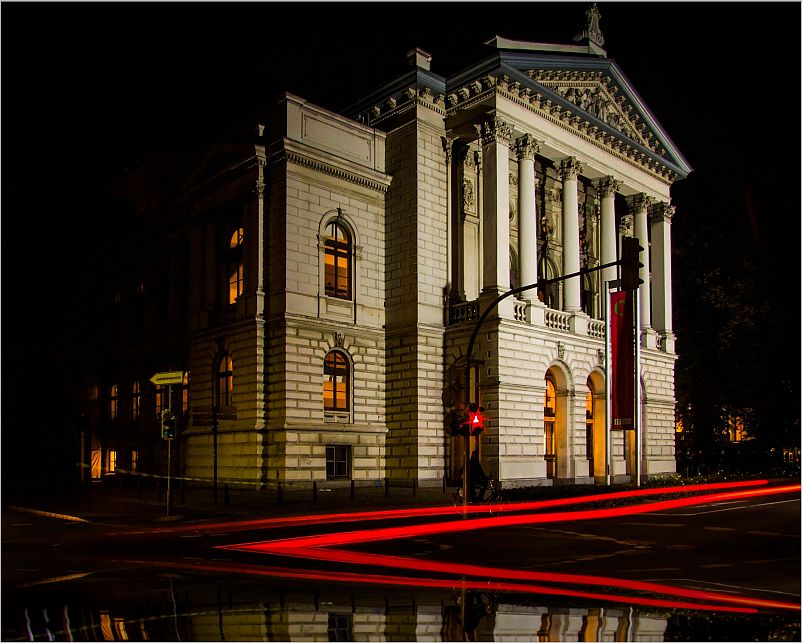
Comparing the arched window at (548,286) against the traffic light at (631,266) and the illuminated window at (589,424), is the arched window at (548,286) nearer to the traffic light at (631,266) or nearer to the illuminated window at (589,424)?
the illuminated window at (589,424)

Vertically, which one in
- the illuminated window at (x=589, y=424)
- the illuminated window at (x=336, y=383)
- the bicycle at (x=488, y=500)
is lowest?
the bicycle at (x=488, y=500)

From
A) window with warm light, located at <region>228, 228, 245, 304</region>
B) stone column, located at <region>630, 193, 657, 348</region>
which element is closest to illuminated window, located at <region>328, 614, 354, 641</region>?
window with warm light, located at <region>228, 228, 245, 304</region>

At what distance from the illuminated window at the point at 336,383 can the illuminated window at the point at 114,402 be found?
17888mm

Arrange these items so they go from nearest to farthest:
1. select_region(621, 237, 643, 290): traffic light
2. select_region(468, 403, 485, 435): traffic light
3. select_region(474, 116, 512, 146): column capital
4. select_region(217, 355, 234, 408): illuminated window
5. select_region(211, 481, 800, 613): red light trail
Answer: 1. select_region(211, 481, 800, 613): red light trail
2. select_region(621, 237, 643, 290): traffic light
3. select_region(468, 403, 485, 435): traffic light
4. select_region(474, 116, 512, 146): column capital
5. select_region(217, 355, 234, 408): illuminated window

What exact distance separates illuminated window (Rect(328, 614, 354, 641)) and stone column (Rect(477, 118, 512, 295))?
25.2 m

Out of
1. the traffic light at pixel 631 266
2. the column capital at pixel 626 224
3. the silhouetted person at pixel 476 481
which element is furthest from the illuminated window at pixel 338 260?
the column capital at pixel 626 224

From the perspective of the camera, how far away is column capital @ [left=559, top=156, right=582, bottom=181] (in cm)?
3875

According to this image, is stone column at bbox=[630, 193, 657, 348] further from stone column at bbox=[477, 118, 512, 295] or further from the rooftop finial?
stone column at bbox=[477, 118, 512, 295]

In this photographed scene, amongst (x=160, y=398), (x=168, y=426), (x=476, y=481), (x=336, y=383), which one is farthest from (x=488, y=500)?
(x=160, y=398)

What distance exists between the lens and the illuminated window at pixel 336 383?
34044 mm

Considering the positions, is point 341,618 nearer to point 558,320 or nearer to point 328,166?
point 328,166

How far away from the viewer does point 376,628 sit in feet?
29.3

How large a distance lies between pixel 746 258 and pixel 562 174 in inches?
559

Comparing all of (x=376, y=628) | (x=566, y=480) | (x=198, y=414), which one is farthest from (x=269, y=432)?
(x=376, y=628)
